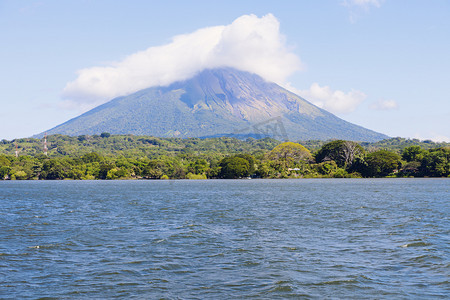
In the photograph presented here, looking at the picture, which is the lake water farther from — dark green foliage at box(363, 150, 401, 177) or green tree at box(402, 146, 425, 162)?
green tree at box(402, 146, 425, 162)

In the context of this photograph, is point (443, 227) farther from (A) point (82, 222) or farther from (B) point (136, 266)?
(A) point (82, 222)

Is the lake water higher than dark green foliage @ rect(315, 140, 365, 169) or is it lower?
lower

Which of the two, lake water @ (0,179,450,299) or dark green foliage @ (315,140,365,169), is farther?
dark green foliage @ (315,140,365,169)

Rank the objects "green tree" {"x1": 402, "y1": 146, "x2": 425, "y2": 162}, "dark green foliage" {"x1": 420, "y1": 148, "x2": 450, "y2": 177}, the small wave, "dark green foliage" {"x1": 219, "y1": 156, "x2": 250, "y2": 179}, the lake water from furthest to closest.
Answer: "dark green foliage" {"x1": 219, "y1": 156, "x2": 250, "y2": 179} < "green tree" {"x1": 402, "y1": 146, "x2": 425, "y2": 162} < "dark green foliage" {"x1": 420, "y1": 148, "x2": 450, "y2": 177} < the small wave < the lake water

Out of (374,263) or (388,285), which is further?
(374,263)

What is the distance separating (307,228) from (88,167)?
123m

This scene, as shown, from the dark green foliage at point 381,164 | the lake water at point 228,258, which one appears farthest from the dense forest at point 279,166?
the lake water at point 228,258

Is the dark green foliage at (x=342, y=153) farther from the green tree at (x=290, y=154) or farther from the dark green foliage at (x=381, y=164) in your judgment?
the green tree at (x=290, y=154)

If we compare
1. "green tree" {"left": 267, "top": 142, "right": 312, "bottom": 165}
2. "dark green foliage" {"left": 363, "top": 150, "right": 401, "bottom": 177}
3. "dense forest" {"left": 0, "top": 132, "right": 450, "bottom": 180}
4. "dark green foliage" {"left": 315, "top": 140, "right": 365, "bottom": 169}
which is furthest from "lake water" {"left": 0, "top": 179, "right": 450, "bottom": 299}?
"green tree" {"left": 267, "top": 142, "right": 312, "bottom": 165}

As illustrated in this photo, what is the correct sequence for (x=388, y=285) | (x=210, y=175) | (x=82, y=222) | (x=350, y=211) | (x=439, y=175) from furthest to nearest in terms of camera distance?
(x=210, y=175) → (x=439, y=175) → (x=350, y=211) → (x=82, y=222) → (x=388, y=285)

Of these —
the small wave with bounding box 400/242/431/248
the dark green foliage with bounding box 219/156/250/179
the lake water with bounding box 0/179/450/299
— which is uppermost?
the dark green foliage with bounding box 219/156/250/179

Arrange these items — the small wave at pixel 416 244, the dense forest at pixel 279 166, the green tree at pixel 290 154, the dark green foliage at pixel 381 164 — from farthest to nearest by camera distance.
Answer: the green tree at pixel 290 154, the dense forest at pixel 279 166, the dark green foliage at pixel 381 164, the small wave at pixel 416 244

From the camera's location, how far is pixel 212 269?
13.8 m

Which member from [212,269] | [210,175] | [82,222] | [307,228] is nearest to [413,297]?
[212,269]
